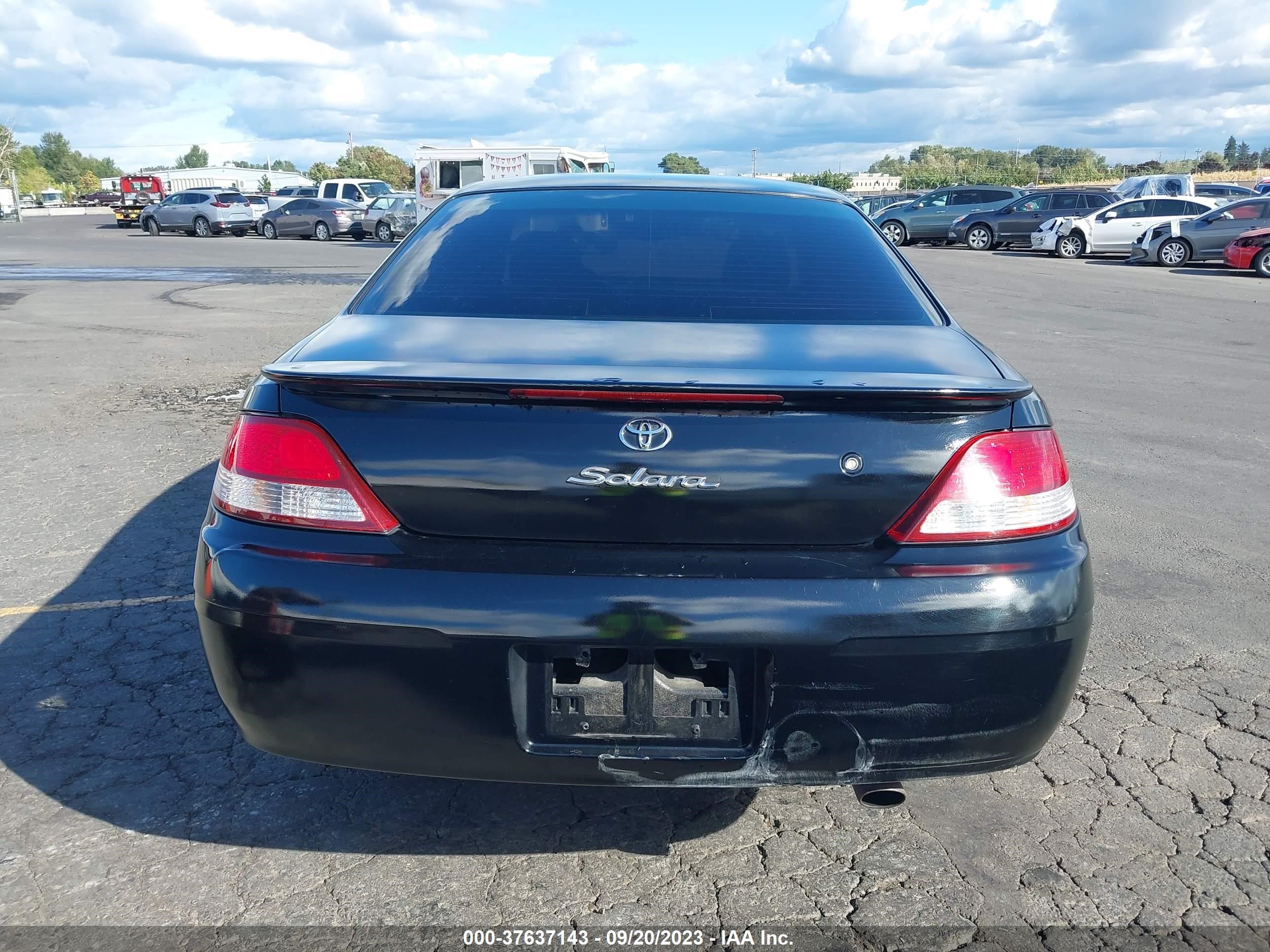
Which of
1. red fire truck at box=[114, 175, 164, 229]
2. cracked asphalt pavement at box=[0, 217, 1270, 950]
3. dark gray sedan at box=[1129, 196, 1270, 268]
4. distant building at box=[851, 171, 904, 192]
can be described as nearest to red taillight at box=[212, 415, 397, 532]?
cracked asphalt pavement at box=[0, 217, 1270, 950]

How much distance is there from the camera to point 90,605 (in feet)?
13.6

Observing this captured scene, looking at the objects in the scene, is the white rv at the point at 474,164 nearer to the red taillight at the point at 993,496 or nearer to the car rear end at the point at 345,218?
the car rear end at the point at 345,218

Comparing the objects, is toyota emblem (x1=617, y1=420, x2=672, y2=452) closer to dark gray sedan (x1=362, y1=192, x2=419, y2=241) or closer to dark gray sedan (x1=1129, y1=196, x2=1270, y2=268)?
dark gray sedan (x1=1129, y1=196, x2=1270, y2=268)

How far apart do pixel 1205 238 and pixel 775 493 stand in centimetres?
2434

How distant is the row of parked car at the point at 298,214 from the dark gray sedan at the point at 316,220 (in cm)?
2

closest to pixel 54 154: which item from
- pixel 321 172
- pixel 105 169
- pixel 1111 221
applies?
pixel 105 169

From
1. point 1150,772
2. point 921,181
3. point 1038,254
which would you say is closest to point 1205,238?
point 1038,254

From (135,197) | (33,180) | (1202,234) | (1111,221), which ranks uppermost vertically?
(33,180)

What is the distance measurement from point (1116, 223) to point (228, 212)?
28.7 m

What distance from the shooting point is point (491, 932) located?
234 cm

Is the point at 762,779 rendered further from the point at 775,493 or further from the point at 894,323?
the point at 894,323

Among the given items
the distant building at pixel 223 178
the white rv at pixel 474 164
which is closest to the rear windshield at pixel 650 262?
the white rv at pixel 474 164

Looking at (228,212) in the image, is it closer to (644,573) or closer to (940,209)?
(940,209)

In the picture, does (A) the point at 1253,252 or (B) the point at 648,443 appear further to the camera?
(A) the point at 1253,252
